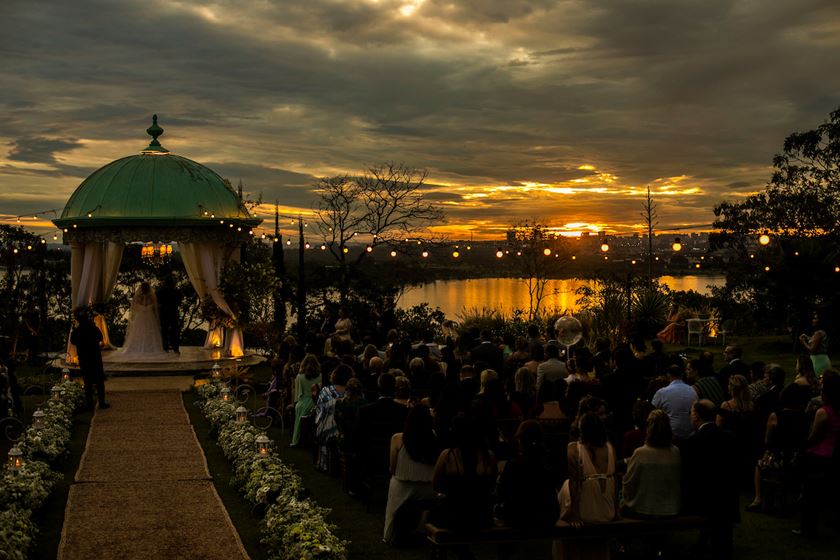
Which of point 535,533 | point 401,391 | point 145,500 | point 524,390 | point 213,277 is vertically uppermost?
point 213,277

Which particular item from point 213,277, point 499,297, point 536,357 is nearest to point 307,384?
point 536,357

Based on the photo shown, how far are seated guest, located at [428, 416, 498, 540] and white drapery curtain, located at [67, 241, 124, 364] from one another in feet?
59.6

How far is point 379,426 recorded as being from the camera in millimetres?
10891

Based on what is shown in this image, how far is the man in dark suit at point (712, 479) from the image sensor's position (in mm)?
8281

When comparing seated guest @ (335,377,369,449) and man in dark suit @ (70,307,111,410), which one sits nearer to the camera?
seated guest @ (335,377,369,449)

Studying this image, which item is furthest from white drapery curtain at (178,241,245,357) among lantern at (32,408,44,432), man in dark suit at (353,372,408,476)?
man in dark suit at (353,372,408,476)

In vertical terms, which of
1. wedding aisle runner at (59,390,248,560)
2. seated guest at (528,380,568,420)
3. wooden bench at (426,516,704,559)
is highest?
seated guest at (528,380,568,420)

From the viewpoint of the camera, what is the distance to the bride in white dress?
24.4m

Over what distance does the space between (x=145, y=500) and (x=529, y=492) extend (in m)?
5.11

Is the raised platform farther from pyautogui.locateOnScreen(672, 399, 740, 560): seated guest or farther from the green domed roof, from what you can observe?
pyautogui.locateOnScreen(672, 399, 740, 560): seated guest

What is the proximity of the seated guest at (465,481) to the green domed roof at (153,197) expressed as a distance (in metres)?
17.3

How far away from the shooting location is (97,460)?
43.9 ft

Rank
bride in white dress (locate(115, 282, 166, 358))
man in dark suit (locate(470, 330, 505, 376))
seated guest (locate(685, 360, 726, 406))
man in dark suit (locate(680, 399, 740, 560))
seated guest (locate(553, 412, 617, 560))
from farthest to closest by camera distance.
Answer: bride in white dress (locate(115, 282, 166, 358)) → man in dark suit (locate(470, 330, 505, 376)) → seated guest (locate(685, 360, 726, 406)) → man in dark suit (locate(680, 399, 740, 560)) → seated guest (locate(553, 412, 617, 560))

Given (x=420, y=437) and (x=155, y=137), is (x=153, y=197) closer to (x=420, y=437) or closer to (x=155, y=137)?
(x=155, y=137)
